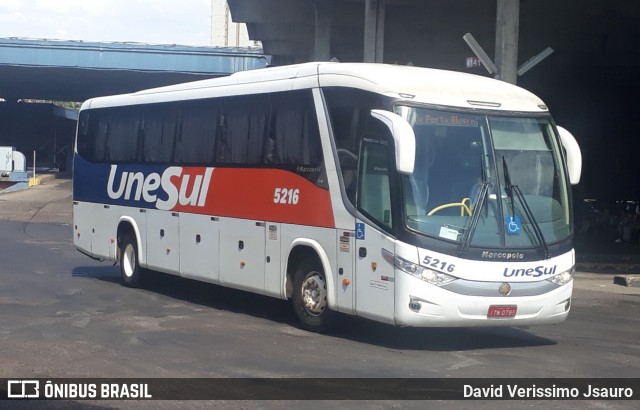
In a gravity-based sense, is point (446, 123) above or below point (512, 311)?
above

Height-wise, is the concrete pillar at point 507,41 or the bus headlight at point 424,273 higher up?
the concrete pillar at point 507,41

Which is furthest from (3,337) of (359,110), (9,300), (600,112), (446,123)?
(600,112)

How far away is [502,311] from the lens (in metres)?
12.0

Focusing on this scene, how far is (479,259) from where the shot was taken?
1189 centimetres

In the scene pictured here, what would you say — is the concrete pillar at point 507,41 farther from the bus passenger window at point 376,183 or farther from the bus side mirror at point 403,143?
the bus side mirror at point 403,143

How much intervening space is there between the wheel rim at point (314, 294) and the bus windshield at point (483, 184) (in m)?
Result: 2.03

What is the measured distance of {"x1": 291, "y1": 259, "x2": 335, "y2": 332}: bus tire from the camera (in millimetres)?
13289

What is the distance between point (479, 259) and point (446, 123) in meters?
1.70

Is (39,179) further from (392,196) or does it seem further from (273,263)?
(392,196)

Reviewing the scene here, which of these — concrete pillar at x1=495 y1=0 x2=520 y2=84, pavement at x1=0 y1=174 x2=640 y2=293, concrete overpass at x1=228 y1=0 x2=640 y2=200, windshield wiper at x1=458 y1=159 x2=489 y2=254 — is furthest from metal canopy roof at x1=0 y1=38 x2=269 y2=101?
windshield wiper at x1=458 y1=159 x2=489 y2=254

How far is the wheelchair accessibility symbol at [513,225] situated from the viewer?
12.1 m

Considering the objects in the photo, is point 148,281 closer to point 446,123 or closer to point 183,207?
point 183,207

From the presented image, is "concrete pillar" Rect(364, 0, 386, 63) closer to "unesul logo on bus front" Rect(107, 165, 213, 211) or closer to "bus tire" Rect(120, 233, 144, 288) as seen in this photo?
"unesul logo on bus front" Rect(107, 165, 213, 211)

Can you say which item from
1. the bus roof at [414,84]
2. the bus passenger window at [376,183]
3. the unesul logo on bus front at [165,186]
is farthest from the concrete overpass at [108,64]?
the bus passenger window at [376,183]
